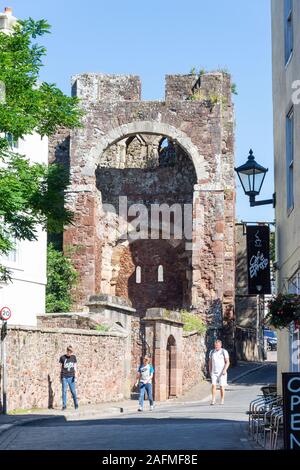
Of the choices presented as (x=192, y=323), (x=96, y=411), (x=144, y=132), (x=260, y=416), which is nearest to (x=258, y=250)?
(x=96, y=411)

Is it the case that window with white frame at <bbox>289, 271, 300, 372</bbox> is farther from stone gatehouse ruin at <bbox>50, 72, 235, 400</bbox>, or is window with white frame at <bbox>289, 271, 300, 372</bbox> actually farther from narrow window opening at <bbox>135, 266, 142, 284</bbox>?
narrow window opening at <bbox>135, 266, 142, 284</bbox>

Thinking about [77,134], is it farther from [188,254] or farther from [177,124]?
[188,254]

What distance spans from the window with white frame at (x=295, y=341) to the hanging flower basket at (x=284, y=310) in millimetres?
2336

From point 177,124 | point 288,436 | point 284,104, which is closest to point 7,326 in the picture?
point 284,104

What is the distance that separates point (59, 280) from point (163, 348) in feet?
33.0

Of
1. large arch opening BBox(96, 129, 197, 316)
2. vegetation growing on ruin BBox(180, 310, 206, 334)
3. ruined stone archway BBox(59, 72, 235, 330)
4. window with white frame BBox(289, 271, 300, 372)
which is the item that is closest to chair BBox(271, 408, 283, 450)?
window with white frame BBox(289, 271, 300, 372)

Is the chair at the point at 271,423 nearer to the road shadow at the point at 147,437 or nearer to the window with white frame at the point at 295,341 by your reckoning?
the road shadow at the point at 147,437

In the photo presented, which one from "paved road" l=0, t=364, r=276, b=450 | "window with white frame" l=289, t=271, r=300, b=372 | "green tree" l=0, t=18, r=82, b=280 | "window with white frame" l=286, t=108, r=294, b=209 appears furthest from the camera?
"green tree" l=0, t=18, r=82, b=280

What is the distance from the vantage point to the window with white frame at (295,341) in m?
17.2

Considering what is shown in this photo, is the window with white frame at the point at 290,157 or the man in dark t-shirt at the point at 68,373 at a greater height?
the window with white frame at the point at 290,157

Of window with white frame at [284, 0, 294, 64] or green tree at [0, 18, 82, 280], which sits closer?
window with white frame at [284, 0, 294, 64]

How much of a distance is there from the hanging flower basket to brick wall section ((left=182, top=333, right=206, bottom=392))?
65.2ft

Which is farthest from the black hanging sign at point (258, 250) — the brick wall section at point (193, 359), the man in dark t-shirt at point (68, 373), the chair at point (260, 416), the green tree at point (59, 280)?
the green tree at point (59, 280)

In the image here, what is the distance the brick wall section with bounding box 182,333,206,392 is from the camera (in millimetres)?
34719
